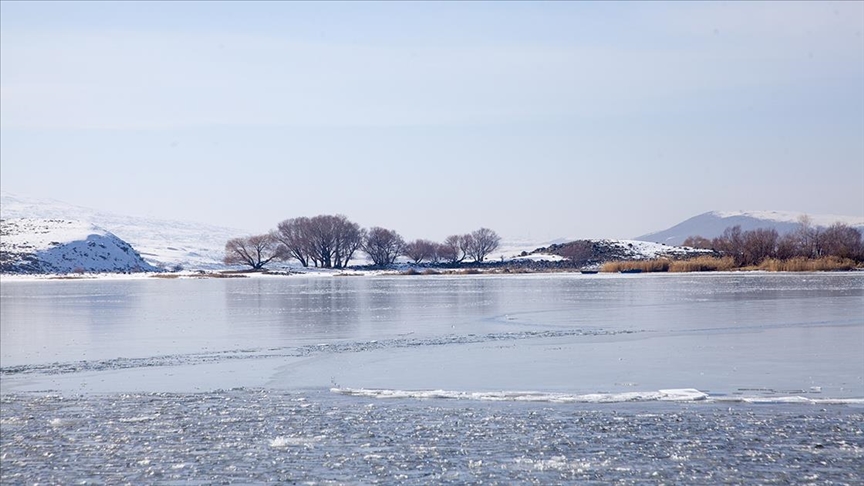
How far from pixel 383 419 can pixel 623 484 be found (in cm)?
341

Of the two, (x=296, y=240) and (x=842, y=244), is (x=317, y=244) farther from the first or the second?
(x=842, y=244)

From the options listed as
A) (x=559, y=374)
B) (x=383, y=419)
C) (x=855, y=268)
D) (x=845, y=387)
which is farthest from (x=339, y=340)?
(x=855, y=268)

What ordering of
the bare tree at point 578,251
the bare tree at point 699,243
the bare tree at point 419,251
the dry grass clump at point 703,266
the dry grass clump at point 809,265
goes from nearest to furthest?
the dry grass clump at point 809,265 < the dry grass clump at point 703,266 < the bare tree at point 578,251 < the bare tree at point 699,243 < the bare tree at point 419,251

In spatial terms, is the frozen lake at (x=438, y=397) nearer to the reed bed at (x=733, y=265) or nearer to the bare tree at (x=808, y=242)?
the reed bed at (x=733, y=265)

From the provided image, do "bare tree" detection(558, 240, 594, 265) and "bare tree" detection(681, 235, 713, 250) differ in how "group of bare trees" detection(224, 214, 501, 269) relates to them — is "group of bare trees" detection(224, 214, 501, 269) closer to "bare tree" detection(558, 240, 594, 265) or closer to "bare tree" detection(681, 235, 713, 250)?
"bare tree" detection(558, 240, 594, 265)

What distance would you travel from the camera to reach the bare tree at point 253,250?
305 ft

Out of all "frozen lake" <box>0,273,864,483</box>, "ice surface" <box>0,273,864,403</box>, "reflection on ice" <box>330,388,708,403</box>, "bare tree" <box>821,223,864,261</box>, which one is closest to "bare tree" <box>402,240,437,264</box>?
"bare tree" <box>821,223,864,261</box>

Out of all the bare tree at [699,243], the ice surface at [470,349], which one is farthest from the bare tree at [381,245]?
the ice surface at [470,349]

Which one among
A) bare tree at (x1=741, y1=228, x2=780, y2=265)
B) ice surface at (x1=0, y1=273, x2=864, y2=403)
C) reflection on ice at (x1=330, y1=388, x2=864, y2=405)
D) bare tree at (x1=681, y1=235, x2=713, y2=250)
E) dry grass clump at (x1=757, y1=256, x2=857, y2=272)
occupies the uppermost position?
bare tree at (x1=681, y1=235, x2=713, y2=250)

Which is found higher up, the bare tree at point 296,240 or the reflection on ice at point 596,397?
the bare tree at point 296,240

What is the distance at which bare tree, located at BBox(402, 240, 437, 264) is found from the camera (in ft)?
337

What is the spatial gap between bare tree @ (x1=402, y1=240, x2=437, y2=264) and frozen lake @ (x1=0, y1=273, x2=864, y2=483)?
263 feet

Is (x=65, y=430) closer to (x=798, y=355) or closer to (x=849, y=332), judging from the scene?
(x=798, y=355)

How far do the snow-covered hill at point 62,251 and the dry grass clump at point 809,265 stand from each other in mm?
61479
